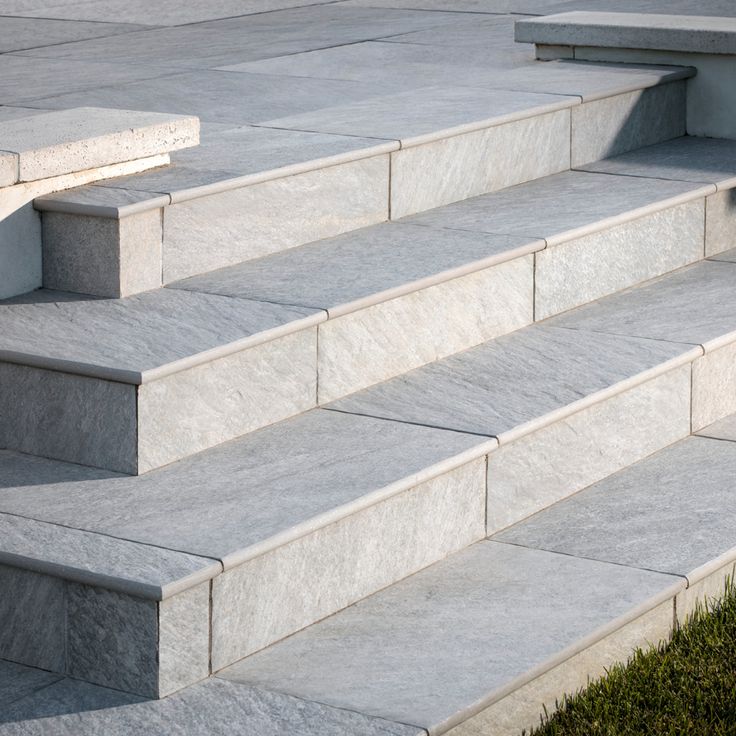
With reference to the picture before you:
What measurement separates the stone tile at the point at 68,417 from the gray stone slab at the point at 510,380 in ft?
2.31

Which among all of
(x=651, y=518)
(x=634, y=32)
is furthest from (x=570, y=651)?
(x=634, y=32)

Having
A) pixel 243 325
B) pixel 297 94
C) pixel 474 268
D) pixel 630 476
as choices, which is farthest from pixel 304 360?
pixel 297 94

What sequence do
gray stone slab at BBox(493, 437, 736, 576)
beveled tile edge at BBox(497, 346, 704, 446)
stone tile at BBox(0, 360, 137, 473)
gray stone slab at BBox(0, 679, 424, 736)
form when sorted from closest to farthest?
gray stone slab at BBox(0, 679, 424, 736) → stone tile at BBox(0, 360, 137, 473) → gray stone slab at BBox(493, 437, 736, 576) → beveled tile edge at BBox(497, 346, 704, 446)

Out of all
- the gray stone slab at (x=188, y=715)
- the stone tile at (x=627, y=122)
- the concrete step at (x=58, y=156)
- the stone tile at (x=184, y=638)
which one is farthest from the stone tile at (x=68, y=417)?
the stone tile at (x=627, y=122)

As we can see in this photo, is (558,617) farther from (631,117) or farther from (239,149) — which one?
(631,117)

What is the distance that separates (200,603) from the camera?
3.15m

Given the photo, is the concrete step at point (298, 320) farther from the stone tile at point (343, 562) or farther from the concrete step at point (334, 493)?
the stone tile at point (343, 562)

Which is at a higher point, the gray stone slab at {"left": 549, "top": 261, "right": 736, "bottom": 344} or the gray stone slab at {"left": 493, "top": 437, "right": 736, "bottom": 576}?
the gray stone slab at {"left": 549, "top": 261, "right": 736, "bottom": 344}

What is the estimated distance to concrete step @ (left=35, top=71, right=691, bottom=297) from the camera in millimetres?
4086

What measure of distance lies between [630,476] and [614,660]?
38.0 inches

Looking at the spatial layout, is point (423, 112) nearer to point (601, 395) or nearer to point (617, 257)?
point (617, 257)

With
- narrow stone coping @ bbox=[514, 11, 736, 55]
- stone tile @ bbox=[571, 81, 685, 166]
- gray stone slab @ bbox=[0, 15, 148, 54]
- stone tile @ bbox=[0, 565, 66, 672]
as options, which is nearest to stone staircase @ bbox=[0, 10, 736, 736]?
stone tile @ bbox=[0, 565, 66, 672]

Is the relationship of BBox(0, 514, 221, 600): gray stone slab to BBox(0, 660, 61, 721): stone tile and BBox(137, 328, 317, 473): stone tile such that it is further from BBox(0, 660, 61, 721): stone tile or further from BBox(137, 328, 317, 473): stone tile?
BBox(137, 328, 317, 473): stone tile

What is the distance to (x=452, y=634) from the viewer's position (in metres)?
3.38
